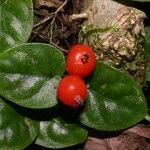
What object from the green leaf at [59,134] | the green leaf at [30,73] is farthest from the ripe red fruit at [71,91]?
the green leaf at [59,134]

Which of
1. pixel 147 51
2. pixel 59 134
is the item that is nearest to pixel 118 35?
pixel 147 51

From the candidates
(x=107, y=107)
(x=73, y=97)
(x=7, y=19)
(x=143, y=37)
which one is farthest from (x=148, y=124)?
(x=7, y=19)

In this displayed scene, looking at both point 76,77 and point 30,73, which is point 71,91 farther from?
point 30,73

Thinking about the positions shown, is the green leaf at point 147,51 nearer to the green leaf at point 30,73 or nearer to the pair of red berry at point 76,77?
the pair of red berry at point 76,77

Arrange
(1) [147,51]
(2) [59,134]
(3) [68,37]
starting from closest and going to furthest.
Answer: (2) [59,134] → (1) [147,51] → (3) [68,37]

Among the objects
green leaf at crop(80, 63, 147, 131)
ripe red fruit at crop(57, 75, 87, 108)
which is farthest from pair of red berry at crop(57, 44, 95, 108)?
green leaf at crop(80, 63, 147, 131)
